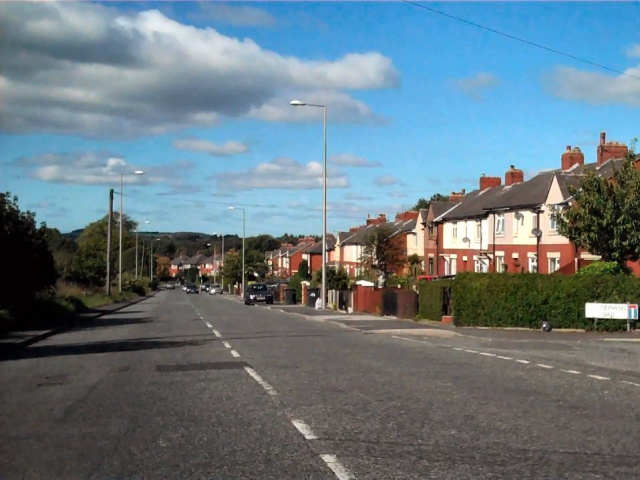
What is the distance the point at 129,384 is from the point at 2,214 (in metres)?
18.8

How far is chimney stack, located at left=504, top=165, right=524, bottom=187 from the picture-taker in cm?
5644

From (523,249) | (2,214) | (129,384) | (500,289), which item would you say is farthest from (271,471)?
(523,249)

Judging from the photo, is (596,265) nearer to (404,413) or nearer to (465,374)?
(465,374)

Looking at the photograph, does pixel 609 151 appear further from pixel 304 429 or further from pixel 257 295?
pixel 304 429

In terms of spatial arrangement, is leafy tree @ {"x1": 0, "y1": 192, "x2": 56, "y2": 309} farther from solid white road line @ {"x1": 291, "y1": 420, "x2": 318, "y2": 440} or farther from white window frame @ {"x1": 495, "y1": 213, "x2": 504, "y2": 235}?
white window frame @ {"x1": 495, "y1": 213, "x2": 504, "y2": 235}

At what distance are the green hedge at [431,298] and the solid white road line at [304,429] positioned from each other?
21.9 m

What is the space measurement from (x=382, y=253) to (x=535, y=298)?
1126 inches

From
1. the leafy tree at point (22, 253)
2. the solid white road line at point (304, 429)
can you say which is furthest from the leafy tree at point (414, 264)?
the solid white road line at point (304, 429)

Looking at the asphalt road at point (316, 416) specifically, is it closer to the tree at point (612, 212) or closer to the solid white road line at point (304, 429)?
the solid white road line at point (304, 429)

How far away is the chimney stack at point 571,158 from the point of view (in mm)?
50562

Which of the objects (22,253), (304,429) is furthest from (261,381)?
(22,253)

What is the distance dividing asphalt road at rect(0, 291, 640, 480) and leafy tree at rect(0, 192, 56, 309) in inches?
469

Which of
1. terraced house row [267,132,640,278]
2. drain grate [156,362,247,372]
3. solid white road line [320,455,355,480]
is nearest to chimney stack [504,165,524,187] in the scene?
terraced house row [267,132,640,278]

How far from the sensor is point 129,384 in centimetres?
1355
